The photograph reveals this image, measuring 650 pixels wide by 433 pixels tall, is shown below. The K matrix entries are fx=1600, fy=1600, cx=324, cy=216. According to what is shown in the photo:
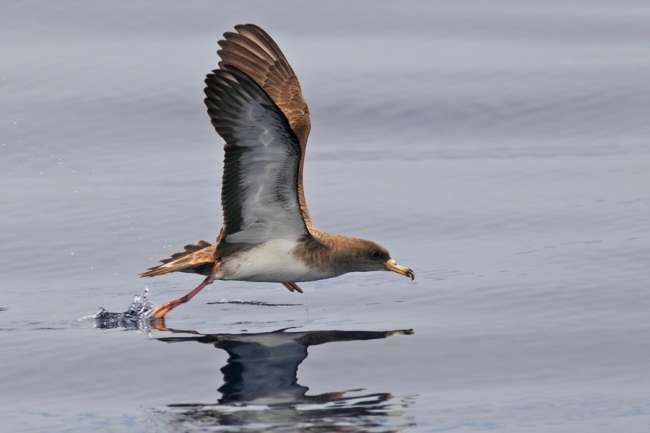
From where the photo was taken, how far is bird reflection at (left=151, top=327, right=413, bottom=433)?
26.9 feet

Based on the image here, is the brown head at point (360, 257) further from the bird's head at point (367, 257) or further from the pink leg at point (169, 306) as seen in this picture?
the pink leg at point (169, 306)

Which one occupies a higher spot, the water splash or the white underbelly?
the white underbelly

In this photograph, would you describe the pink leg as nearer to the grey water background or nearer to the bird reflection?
the grey water background

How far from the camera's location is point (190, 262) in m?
10.6

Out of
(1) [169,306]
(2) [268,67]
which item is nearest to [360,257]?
(1) [169,306]

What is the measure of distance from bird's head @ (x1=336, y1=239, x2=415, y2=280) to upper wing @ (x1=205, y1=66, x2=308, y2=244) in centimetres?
41

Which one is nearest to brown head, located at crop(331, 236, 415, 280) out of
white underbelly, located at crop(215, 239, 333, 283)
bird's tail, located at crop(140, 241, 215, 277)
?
white underbelly, located at crop(215, 239, 333, 283)

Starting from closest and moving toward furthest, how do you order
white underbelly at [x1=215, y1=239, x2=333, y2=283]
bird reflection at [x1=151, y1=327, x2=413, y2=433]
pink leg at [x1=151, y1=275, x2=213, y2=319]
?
bird reflection at [x1=151, y1=327, x2=413, y2=433], pink leg at [x1=151, y1=275, x2=213, y2=319], white underbelly at [x1=215, y1=239, x2=333, y2=283]

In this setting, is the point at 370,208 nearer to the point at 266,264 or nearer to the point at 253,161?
the point at 266,264

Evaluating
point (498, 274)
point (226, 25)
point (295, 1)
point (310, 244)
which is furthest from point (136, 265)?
point (295, 1)

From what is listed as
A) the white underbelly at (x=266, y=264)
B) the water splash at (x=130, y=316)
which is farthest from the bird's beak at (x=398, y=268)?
the water splash at (x=130, y=316)

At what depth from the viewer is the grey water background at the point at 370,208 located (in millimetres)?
8953

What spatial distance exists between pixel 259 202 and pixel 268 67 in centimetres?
186

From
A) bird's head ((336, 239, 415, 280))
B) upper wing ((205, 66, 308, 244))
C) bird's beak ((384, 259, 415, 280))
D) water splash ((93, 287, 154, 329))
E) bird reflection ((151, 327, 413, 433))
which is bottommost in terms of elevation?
bird reflection ((151, 327, 413, 433))
